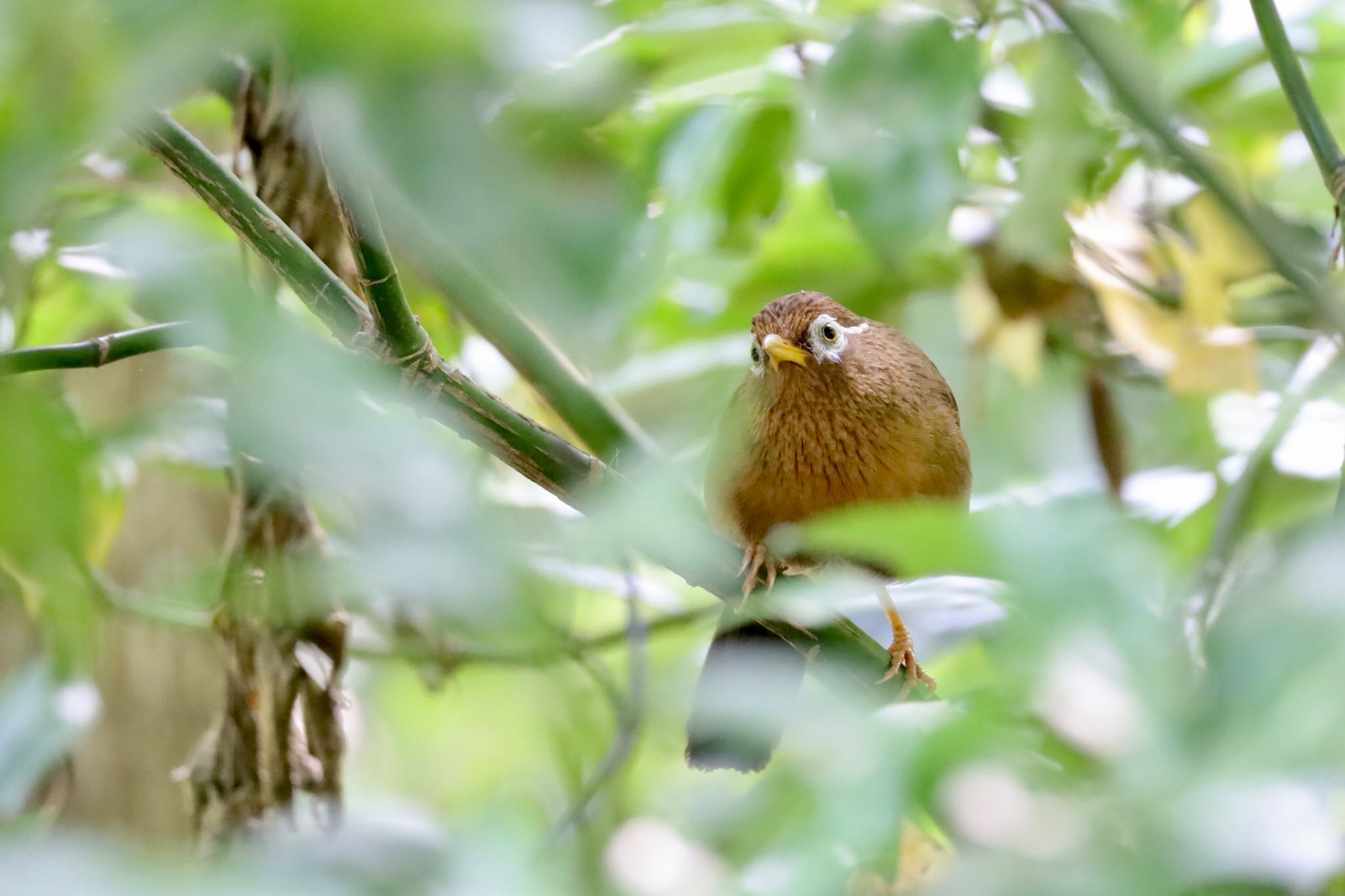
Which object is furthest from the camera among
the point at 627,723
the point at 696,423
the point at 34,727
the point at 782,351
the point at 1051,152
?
the point at 696,423

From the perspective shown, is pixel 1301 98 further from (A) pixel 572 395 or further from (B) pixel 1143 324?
(A) pixel 572 395

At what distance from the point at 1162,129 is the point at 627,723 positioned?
62.4 inches

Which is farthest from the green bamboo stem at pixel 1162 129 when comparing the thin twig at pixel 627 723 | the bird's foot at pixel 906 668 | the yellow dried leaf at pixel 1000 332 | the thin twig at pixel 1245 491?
the thin twig at pixel 627 723

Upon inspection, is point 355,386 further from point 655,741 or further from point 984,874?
point 655,741

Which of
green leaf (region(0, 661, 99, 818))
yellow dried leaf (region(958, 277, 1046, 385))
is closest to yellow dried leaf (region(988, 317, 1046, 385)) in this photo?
yellow dried leaf (region(958, 277, 1046, 385))

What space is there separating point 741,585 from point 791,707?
79 cm

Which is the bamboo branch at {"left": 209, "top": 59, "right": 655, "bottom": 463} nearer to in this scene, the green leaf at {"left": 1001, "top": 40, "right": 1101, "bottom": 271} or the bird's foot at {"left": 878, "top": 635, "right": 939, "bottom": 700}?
the bird's foot at {"left": 878, "top": 635, "right": 939, "bottom": 700}

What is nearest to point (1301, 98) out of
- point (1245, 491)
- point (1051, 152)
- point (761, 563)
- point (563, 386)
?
point (1051, 152)

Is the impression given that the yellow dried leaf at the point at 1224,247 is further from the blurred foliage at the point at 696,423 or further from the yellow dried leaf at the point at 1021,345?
the yellow dried leaf at the point at 1021,345

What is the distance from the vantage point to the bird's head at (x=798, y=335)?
2980 millimetres

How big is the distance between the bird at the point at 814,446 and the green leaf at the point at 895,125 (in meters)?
0.65

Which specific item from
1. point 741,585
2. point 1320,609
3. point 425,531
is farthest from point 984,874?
point 741,585

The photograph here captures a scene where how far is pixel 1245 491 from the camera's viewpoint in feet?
9.01

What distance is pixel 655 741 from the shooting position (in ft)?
12.0
